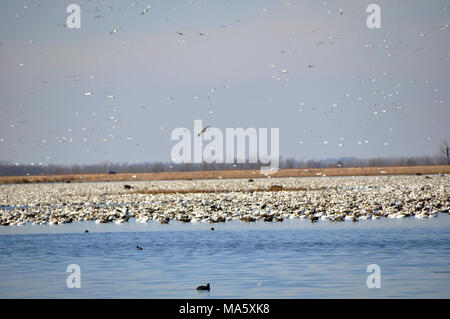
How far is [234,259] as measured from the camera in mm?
19156

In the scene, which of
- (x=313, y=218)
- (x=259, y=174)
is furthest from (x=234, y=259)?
(x=259, y=174)

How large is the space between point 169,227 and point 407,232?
9.34m

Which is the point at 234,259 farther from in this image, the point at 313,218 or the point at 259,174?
the point at 259,174

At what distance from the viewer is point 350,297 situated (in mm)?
13648

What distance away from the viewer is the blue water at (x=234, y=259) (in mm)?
14688

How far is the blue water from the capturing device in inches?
578

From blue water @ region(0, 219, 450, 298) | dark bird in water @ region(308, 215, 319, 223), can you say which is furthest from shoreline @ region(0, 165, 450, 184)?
blue water @ region(0, 219, 450, 298)

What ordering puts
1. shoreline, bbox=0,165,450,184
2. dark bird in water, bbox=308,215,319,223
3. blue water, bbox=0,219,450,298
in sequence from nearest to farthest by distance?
blue water, bbox=0,219,450,298 < dark bird in water, bbox=308,215,319,223 < shoreline, bbox=0,165,450,184

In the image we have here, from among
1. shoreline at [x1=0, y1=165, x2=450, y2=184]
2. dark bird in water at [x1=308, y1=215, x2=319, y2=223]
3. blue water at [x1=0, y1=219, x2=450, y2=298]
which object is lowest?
blue water at [x1=0, y1=219, x2=450, y2=298]

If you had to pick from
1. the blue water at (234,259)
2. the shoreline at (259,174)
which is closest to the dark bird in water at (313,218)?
the blue water at (234,259)

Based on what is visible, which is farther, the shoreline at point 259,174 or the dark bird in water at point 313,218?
the shoreline at point 259,174

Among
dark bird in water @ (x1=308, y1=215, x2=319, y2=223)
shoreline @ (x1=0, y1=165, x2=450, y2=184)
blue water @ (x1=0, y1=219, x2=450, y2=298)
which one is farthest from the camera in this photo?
shoreline @ (x1=0, y1=165, x2=450, y2=184)

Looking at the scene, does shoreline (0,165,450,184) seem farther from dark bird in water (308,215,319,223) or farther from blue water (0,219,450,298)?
blue water (0,219,450,298)

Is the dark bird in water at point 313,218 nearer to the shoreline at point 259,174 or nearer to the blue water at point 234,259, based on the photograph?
the blue water at point 234,259
